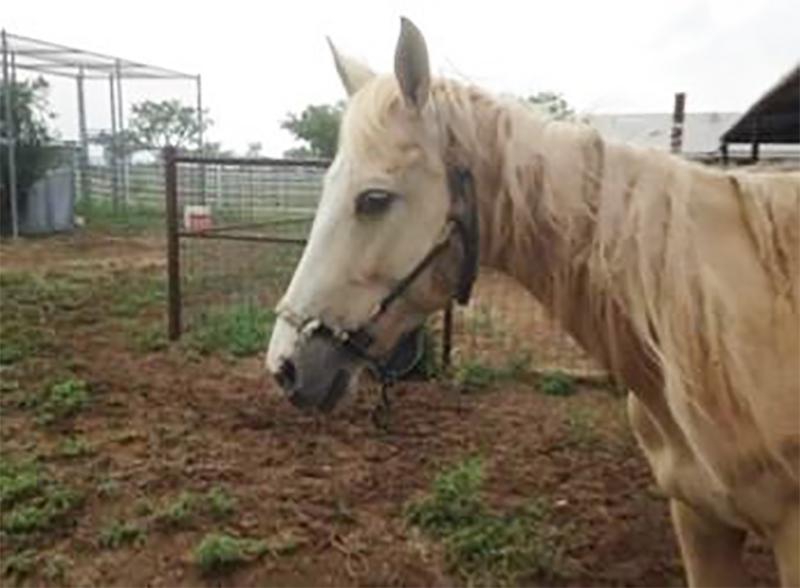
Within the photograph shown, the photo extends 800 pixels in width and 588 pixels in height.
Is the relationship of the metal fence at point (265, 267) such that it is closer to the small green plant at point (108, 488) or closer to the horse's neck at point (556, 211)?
the horse's neck at point (556, 211)

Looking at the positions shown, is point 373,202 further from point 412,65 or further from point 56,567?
point 56,567

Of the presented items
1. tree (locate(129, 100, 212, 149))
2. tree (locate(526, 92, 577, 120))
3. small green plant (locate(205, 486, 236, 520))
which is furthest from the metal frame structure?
tree (locate(526, 92, 577, 120))

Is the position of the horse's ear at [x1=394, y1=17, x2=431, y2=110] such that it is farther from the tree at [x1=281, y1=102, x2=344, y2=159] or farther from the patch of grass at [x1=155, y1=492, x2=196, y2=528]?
the patch of grass at [x1=155, y1=492, x2=196, y2=528]

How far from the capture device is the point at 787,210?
1.54m

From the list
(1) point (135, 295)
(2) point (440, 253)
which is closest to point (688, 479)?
(2) point (440, 253)

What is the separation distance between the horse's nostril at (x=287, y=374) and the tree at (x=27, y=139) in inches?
449

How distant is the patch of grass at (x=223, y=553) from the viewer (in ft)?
8.54

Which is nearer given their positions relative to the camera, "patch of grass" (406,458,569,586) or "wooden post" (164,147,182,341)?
"patch of grass" (406,458,569,586)

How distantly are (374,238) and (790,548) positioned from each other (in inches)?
33.5

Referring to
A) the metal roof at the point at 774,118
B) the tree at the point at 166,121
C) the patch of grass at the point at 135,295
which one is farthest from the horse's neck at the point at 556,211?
the tree at the point at 166,121

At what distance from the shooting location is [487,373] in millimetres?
4520

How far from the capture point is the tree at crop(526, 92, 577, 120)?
1.63 meters

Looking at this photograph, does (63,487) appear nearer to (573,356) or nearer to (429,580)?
(429,580)

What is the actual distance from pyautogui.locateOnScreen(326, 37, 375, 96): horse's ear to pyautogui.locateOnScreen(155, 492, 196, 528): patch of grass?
1.70 m
